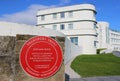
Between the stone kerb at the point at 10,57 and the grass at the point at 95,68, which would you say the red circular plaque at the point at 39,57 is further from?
the grass at the point at 95,68

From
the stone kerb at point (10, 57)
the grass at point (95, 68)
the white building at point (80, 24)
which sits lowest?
the grass at point (95, 68)

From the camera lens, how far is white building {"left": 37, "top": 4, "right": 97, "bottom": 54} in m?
47.0

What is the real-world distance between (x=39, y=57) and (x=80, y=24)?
140 ft

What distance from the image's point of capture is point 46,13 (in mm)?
52594

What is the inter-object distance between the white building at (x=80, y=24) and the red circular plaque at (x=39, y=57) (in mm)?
40780

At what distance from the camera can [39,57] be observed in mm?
5586

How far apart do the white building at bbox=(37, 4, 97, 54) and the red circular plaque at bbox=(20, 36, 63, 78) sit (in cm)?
4078

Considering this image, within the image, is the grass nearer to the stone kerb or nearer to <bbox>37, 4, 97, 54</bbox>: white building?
the stone kerb

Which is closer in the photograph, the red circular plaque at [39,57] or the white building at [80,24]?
the red circular plaque at [39,57]

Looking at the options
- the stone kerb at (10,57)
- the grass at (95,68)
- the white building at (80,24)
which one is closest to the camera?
the stone kerb at (10,57)

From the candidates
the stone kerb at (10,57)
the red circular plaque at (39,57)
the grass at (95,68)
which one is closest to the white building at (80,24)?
the grass at (95,68)

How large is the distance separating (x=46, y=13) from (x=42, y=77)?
47553 mm

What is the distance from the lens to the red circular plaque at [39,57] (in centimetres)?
556

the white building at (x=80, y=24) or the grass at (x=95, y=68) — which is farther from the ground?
the white building at (x=80, y=24)
